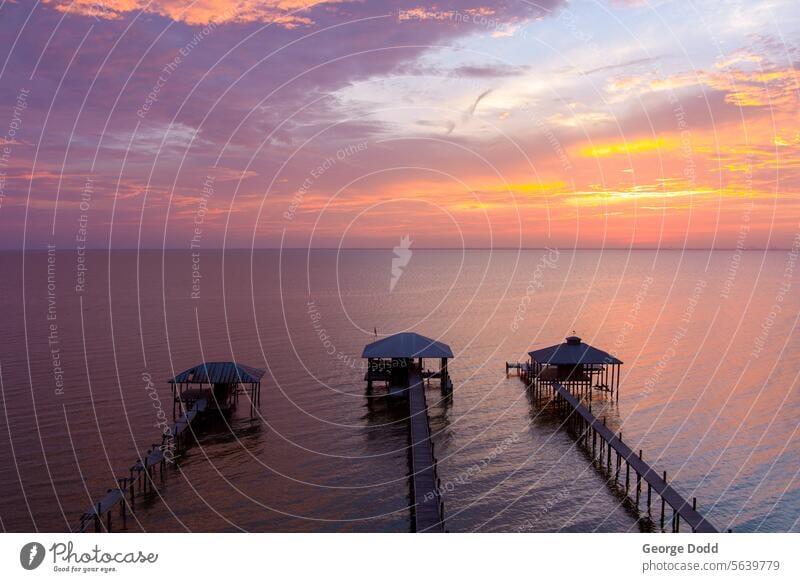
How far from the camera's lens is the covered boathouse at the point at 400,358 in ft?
154

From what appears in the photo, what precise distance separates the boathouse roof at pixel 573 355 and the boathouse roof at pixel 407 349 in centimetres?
752

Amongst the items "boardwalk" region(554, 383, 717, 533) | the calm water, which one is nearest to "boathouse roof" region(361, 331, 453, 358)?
the calm water

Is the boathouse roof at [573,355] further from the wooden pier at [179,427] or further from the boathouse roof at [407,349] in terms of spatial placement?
the wooden pier at [179,427]

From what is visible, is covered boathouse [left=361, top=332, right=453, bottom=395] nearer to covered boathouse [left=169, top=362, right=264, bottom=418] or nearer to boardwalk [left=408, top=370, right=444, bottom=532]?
boardwalk [left=408, top=370, right=444, bottom=532]

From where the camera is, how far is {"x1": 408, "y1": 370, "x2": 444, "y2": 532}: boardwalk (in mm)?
23688

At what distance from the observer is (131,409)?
4059 centimetres

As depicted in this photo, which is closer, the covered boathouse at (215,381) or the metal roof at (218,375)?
the metal roof at (218,375)

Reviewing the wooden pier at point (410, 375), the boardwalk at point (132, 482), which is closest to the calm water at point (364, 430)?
the boardwalk at point (132, 482)

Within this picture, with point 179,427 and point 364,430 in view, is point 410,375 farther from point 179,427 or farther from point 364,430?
point 179,427

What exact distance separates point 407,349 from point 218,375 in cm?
1379

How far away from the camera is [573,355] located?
47938 mm

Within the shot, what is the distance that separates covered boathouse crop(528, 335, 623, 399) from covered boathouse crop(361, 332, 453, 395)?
7.26 meters
